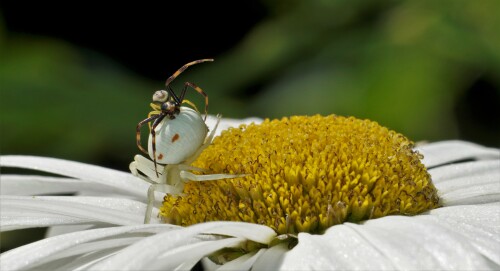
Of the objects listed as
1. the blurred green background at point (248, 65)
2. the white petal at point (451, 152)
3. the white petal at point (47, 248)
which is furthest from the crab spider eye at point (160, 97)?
the blurred green background at point (248, 65)

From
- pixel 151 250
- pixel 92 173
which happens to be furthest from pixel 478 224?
pixel 92 173

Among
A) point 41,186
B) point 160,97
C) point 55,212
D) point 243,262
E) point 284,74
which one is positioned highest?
point 284,74

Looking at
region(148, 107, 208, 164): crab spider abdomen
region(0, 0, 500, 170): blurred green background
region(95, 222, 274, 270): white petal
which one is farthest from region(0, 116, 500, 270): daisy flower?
region(0, 0, 500, 170): blurred green background

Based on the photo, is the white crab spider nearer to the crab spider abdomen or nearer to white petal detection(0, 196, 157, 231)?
the crab spider abdomen

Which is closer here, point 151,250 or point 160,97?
point 151,250

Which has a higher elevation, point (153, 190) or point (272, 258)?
point (153, 190)

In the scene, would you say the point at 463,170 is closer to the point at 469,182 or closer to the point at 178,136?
the point at 469,182

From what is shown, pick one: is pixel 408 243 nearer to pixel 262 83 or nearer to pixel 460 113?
pixel 460 113
